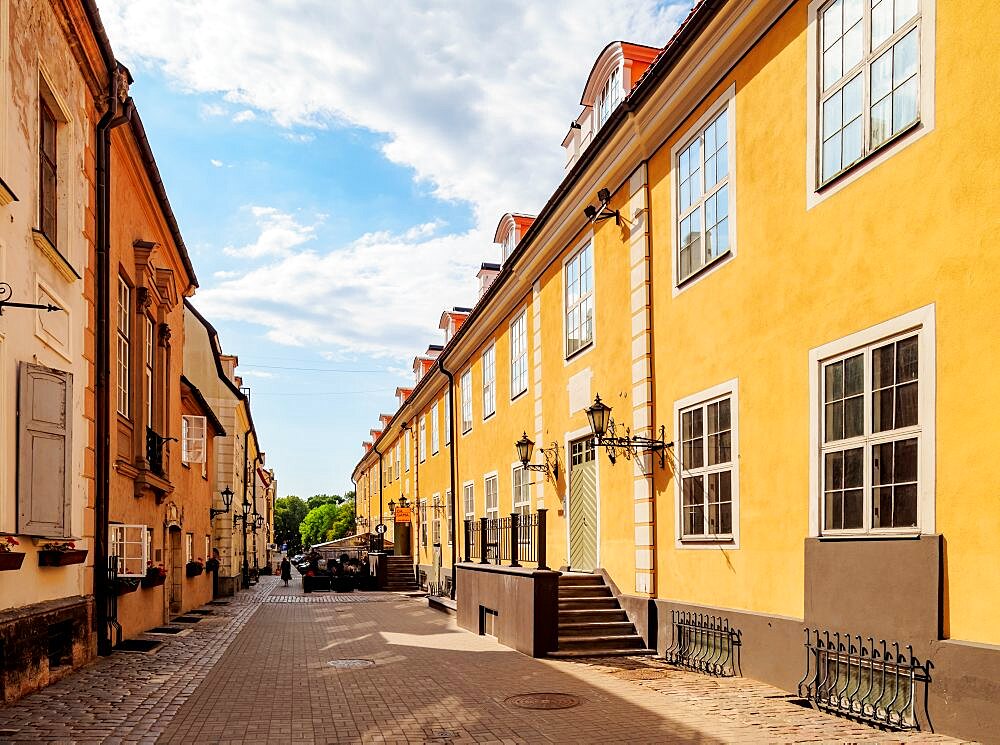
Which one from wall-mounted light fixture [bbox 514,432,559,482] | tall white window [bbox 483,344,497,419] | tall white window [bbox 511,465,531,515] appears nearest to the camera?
wall-mounted light fixture [bbox 514,432,559,482]

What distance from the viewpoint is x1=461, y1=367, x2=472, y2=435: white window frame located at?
26.5m

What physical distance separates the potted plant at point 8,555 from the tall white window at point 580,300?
9.51 metres

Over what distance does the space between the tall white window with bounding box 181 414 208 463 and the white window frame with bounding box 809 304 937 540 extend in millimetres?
16058

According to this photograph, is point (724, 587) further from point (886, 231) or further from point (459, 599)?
point (459, 599)

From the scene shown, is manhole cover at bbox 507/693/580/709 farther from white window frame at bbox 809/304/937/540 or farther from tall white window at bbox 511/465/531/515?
tall white window at bbox 511/465/531/515

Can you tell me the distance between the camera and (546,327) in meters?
18.5

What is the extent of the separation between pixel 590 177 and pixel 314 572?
25508mm

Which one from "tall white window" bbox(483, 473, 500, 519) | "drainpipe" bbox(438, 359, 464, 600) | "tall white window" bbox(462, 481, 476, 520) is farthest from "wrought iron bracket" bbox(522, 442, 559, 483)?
"drainpipe" bbox(438, 359, 464, 600)

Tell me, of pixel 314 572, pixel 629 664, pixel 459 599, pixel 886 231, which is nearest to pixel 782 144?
pixel 886 231

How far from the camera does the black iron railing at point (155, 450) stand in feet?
55.6

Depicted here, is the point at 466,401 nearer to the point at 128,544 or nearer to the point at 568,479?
the point at 568,479

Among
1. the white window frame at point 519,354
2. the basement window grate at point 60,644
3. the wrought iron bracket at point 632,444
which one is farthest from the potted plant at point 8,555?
the white window frame at point 519,354

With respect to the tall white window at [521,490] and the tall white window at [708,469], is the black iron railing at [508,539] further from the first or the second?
the tall white window at [708,469]

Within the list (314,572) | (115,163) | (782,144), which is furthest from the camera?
(314,572)
